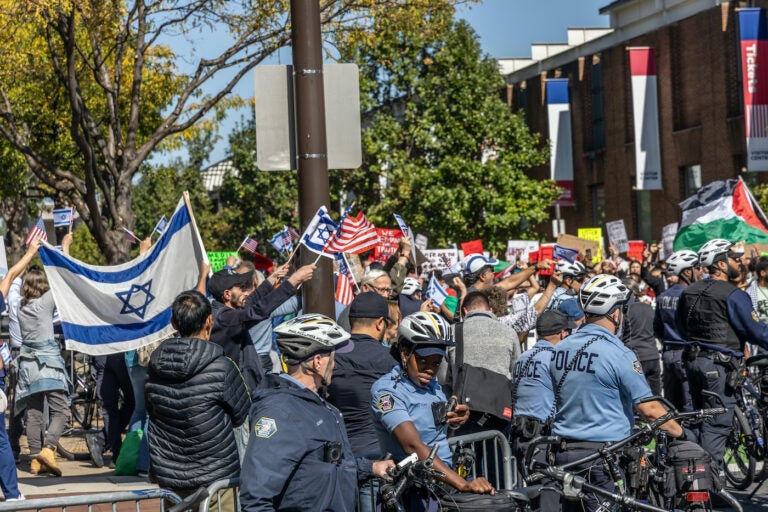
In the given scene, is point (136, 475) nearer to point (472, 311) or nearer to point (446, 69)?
point (472, 311)

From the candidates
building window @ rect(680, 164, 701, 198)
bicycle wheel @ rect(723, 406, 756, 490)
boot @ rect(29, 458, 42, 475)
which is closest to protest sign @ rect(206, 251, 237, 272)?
boot @ rect(29, 458, 42, 475)

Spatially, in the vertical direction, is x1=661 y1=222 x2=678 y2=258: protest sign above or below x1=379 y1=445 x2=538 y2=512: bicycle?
above

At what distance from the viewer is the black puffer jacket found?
6.67 m

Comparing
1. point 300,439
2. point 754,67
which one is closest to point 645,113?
point 754,67

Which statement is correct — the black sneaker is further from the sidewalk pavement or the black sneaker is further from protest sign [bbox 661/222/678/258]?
protest sign [bbox 661/222/678/258]

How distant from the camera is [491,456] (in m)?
7.34

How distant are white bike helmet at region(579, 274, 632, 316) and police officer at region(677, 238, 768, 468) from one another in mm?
3702

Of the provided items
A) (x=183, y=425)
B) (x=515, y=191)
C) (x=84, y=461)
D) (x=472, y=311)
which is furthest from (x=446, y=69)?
(x=183, y=425)

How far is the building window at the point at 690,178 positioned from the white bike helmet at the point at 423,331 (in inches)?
1409

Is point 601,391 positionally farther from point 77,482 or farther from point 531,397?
point 77,482

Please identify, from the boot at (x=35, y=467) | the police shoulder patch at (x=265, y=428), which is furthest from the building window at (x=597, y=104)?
the police shoulder patch at (x=265, y=428)

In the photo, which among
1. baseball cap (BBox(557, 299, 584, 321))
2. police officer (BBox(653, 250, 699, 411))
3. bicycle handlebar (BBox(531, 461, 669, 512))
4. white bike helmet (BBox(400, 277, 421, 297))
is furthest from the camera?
white bike helmet (BBox(400, 277, 421, 297))

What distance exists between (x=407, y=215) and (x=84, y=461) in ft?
92.1

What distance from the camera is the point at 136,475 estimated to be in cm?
1152
